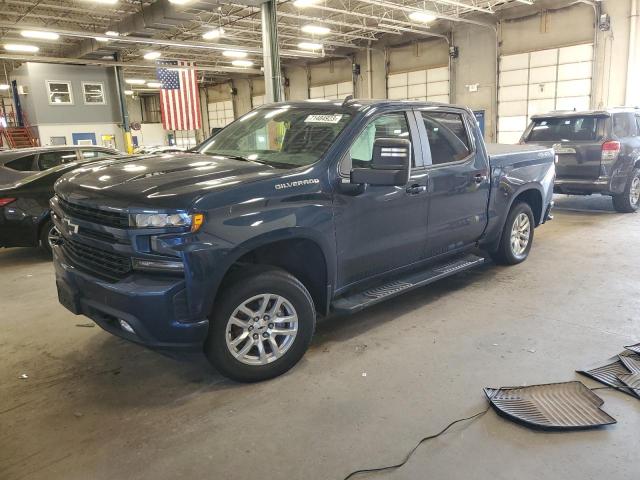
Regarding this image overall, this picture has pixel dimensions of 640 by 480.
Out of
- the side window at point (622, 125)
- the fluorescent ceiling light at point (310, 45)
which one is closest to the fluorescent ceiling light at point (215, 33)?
the fluorescent ceiling light at point (310, 45)

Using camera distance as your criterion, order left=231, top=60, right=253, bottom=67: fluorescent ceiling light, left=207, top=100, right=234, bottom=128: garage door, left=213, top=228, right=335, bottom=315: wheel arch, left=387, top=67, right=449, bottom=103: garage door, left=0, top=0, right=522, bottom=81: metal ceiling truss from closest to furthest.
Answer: left=213, top=228, right=335, bottom=315: wheel arch < left=0, top=0, right=522, bottom=81: metal ceiling truss < left=387, top=67, right=449, bottom=103: garage door < left=231, top=60, right=253, bottom=67: fluorescent ceiling light < left=207, top=100, right=234, bottom=128: garage door

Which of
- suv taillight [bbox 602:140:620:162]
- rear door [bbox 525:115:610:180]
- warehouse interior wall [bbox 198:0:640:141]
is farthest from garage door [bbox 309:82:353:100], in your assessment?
suv taillight [bbox 602:140:620:162]

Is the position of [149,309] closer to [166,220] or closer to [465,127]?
[166,220]

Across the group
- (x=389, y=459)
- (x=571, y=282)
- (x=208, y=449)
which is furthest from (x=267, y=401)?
(x=571, y=282)

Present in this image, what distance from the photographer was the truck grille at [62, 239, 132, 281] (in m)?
2.87

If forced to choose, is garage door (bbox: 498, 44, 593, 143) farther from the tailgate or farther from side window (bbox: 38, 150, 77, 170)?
side window (bbox: 38, 150, 77, 170)

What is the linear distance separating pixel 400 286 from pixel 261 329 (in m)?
1.36

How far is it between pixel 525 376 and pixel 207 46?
57.6 ft

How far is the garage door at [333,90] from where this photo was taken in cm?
2375

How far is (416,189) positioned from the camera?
13.1 feet

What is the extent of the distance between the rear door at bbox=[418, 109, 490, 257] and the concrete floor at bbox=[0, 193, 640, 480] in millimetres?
653

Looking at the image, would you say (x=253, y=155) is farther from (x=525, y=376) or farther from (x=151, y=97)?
(x=151, y=97)

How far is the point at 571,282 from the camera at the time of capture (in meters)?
5.10

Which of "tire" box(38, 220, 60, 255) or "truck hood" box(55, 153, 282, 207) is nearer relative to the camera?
"truck hood" box(55, 153, 282, 207)
